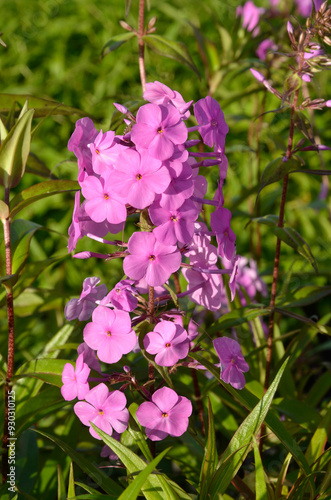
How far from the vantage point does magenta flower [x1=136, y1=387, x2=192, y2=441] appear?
2.97 ft

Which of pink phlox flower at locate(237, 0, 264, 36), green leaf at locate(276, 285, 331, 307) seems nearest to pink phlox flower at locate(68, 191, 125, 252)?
green leaf at locate(276, 285, 331, 307)

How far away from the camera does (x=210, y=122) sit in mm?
901

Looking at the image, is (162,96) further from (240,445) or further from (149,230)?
(240,445)

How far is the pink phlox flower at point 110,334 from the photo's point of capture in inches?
34.6

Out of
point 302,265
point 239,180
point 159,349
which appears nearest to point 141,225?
point 159,349

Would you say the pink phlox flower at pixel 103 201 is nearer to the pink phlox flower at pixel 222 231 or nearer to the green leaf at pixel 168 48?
the pink phlox flower at pixel 222 231

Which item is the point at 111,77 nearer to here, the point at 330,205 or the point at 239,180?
the point at 239,180

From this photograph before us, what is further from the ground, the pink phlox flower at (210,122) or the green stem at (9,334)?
the pink phlox flower at (210,122)

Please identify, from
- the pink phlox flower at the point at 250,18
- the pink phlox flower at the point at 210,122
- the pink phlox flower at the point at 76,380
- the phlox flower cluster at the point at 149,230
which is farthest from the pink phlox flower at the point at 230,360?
the pink phlox flower at the point at 250,18

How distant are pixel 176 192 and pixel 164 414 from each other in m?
0.36

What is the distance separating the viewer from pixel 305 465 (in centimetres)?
102

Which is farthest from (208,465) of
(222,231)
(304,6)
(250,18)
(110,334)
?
(304,6)

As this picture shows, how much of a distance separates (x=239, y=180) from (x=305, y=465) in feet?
6.07

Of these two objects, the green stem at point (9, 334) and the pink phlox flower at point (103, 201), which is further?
the green stem at point (9, 334)
